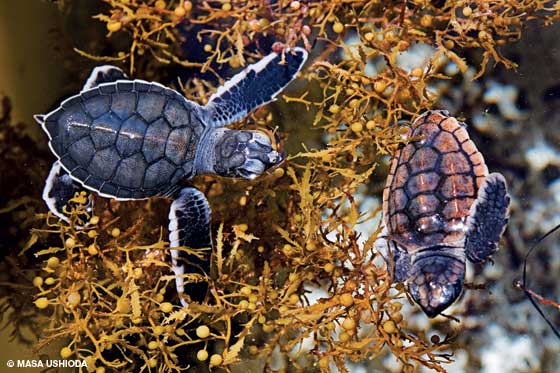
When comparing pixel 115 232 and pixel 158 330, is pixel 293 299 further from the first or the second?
pixel 115 232

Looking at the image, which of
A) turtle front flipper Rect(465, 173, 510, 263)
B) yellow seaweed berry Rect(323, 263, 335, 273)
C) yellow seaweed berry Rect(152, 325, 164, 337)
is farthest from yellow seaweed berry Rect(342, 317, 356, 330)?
yellow seaweed berry Rect(152, 325, 164, 337)

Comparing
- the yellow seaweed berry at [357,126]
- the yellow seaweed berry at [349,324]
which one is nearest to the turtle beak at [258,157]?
the yellow seaweed berry at [357,126]

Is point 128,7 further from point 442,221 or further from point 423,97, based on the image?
point 442,221

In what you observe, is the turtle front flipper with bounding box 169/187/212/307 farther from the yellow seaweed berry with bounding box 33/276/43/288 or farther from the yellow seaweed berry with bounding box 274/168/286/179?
the yellow seaweed berry with bounding box 33/276/43/288

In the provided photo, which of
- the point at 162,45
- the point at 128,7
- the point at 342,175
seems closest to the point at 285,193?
the point at 342,175

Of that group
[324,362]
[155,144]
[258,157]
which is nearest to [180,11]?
[155,144]

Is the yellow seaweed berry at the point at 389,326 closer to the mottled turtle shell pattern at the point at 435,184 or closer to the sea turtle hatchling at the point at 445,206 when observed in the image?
the sea turtle hatchling at the point at 445,206
